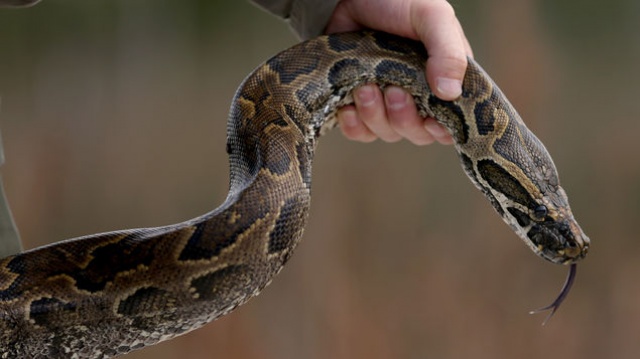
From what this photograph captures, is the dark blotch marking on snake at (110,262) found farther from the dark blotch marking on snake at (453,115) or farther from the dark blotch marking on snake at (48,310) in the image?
the dark blotch marking on snake at (453,115)

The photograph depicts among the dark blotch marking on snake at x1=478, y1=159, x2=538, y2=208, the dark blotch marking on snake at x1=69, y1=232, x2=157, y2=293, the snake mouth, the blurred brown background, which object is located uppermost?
the dark blotch marking on snake at x1=69, y1=232, x2=157, y2=293

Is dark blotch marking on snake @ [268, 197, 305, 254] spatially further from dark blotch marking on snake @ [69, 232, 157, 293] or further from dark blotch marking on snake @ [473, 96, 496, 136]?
dark blotch marking on snake @ [473, 96, 496, 136]

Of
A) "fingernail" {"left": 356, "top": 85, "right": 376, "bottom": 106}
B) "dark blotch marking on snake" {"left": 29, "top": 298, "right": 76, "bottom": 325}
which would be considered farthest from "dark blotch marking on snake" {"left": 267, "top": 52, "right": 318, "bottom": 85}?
"dark blotch marking on snake" {"left": 29, "top": 298, "right": 76, "bottom": 325}

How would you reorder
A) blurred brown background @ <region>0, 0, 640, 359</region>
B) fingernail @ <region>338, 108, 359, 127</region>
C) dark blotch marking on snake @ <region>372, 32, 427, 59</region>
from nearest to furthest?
dark blotch marking on snake @ <region>372, 32, 427, 59</region>, fingernail @ <region>338, 108, 359, 127</region>, blurred brown background @ <region>0, 0, 640, 359</region>

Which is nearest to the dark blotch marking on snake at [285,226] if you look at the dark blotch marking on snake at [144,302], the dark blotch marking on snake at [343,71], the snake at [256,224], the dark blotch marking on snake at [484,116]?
the snake at [256,224]

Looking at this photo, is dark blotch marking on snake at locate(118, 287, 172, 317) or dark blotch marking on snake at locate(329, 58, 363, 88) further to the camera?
dark blotch marking on snake at locate(329, 58, 363, 88)

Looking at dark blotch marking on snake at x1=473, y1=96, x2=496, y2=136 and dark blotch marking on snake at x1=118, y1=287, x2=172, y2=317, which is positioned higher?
dark blotch marking on snake at x1=473, y1=96, x2=496, y2=136

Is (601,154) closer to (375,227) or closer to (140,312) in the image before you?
(375,227)
